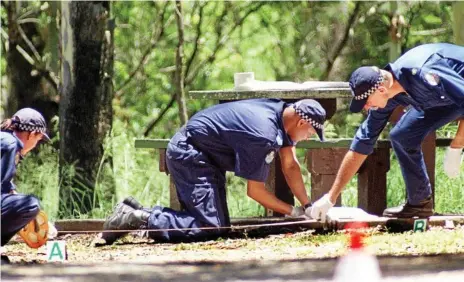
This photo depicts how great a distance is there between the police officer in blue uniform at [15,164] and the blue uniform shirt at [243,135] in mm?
1250

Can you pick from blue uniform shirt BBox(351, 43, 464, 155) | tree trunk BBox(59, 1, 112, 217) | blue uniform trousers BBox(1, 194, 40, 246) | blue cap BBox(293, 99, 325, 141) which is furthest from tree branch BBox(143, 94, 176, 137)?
blue uniform trousers BBox(1, 194, 40, 246)

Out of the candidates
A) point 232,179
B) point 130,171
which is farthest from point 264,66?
point 130,171

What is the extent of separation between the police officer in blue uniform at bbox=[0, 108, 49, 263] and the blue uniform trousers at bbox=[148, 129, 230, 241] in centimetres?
114

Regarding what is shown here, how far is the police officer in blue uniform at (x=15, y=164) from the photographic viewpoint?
6699mm

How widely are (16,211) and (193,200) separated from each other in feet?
5.01

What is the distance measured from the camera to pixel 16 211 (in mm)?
6883

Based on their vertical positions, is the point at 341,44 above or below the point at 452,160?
above

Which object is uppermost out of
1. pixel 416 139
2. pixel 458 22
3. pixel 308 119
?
pixel 458 22

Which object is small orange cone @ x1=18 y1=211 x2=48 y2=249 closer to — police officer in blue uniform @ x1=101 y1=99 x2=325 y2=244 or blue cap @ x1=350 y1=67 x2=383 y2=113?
police officer in blue uniform @ x1=101 y1=99 x2=325 y2=244

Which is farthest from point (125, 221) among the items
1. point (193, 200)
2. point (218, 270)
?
point (218, 270)

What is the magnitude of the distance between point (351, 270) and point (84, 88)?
A: 6.01 metres

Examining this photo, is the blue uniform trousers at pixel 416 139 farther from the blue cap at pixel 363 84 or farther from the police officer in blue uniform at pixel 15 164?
the police officer in blue uniform at pixel 15 164

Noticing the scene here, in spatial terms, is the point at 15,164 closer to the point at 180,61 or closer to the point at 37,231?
the point at 37,231

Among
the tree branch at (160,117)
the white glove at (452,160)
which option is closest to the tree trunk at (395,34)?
the tree branch at (160,117)
